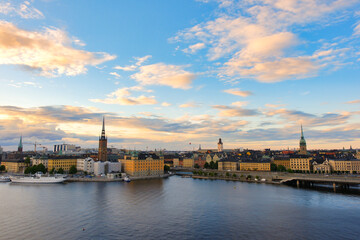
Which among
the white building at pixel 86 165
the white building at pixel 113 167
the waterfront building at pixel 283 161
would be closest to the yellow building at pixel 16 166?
the white building at pixel 86 165

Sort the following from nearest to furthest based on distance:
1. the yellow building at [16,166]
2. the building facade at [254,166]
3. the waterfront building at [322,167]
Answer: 1. the waterfront building at [322,167]
2. the building facade at [254,166]
3. the yellow building at [16,166]

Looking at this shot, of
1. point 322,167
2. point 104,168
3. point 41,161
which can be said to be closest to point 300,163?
point 322,167

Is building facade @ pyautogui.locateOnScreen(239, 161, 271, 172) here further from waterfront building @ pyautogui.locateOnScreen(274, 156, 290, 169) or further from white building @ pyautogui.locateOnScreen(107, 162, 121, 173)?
white building @ pyautogui.locateOnScreen(107, 162, 121, 173)

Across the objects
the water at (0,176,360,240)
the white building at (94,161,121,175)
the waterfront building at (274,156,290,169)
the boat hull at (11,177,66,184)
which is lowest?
the water at (0,176,360,240)

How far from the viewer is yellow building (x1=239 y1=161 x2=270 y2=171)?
99.7m

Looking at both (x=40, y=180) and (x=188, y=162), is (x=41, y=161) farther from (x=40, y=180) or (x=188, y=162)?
(x=188, y=162)

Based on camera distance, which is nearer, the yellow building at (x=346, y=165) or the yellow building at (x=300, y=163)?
the yellow building at (x=346, y=165)

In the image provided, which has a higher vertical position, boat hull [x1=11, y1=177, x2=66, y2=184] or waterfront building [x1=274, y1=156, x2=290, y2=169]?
waterfront building [x1=274, y1=156, x2=290, y2=169]

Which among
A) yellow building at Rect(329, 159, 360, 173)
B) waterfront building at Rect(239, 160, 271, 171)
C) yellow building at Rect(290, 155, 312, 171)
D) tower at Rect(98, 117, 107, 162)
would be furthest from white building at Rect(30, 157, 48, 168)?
yellow building at Rect(329, 159, 360, 173)

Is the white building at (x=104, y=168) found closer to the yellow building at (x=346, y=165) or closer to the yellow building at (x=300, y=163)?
the yellow building at (x=300, y=163)

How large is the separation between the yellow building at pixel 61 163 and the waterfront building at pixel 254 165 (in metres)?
63.8

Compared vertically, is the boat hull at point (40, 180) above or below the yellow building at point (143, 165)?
below

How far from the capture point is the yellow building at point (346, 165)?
9344 centimetres

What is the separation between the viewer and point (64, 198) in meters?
46.1
